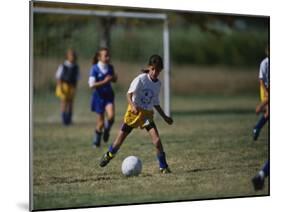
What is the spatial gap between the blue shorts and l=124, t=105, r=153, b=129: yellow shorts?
0.75 metres

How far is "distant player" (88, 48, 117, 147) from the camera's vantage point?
8023 mm

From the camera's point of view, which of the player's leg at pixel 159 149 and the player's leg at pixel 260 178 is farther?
the player's leg at pixel 260 178

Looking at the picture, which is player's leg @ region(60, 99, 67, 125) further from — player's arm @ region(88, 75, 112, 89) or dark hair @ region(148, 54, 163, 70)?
dark hair @ region(148, 54, 163, 70)

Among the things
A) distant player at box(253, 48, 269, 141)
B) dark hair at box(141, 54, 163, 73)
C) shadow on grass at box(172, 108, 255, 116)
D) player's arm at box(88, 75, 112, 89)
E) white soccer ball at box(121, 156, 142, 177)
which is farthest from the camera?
shadow on grass at box(172, 108, 255, 116)

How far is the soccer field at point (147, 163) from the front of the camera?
23.6ft

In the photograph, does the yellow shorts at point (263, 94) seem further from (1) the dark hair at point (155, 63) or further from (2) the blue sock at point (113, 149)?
(2) the blue sock at point (113, 149)

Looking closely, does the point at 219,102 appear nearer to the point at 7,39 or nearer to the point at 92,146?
the point at 92,146

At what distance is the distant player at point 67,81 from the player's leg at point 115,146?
1.81 m

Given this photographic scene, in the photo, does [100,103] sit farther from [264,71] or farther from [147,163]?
[264,71]

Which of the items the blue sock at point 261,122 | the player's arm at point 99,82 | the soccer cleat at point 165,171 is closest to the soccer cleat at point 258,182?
the blue sock at point 261,122

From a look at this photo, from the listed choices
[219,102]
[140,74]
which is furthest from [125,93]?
[219,102]

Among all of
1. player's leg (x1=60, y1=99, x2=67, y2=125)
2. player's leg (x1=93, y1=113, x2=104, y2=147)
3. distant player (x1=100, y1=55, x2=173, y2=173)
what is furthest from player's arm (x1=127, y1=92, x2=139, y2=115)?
player's leg (x1=60, y1=99, x2=67, y2=125)

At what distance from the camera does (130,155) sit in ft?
25.3

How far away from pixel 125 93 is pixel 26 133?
4.21 feet
